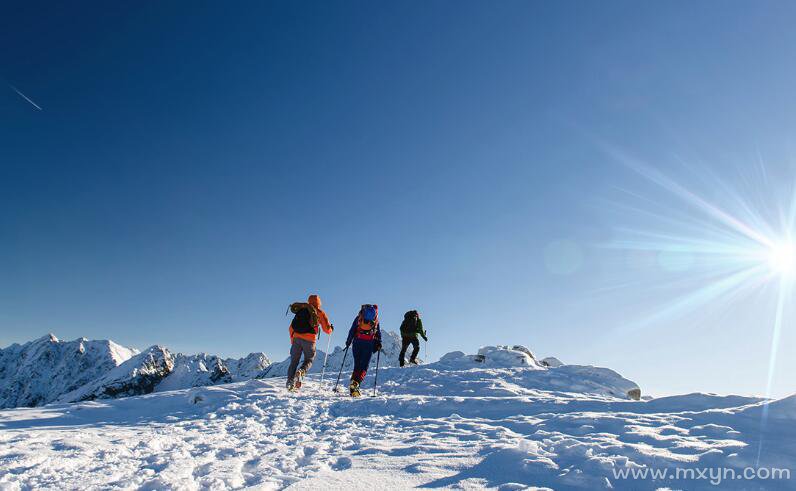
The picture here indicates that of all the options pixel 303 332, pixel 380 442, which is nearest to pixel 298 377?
pixel 303 332

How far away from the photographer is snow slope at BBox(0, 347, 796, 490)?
398 cm

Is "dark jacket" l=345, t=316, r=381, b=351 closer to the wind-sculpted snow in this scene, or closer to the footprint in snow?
the wind-sculpted snow

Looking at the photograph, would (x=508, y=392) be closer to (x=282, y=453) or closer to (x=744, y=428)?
(x=744, y=428)

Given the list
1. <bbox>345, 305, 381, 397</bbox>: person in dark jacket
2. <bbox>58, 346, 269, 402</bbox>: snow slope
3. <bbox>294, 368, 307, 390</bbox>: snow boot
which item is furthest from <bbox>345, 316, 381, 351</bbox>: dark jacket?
<bbox>58, 346, 269, 402</bbox>: snow slope

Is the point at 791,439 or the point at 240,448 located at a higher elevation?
the point at 791,439

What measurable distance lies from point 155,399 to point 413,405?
6.38 meters

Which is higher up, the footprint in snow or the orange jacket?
the orange jacket

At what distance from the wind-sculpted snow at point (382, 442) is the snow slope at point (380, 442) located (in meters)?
0.02

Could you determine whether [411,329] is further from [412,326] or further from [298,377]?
[298,377]

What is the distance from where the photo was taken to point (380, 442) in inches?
231

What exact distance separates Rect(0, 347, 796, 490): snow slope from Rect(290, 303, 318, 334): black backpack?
99.7 inches

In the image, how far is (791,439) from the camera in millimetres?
4918

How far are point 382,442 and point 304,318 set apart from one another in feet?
22.8

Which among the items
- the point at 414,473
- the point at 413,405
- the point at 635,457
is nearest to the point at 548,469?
the point at 635,457
